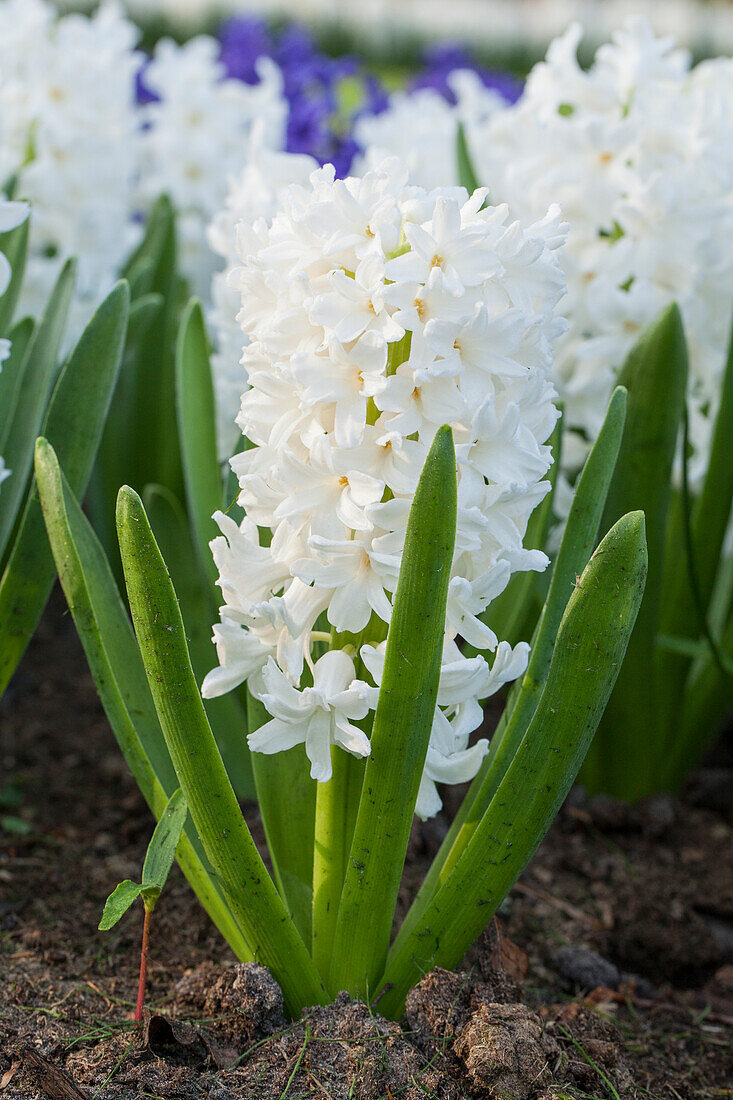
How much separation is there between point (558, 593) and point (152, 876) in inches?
25.8

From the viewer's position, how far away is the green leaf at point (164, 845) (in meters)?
1.28

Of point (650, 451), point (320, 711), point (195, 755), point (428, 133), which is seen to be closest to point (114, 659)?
point (195, 755)

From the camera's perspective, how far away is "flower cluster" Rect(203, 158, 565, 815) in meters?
1.20

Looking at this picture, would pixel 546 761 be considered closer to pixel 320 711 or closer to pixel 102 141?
pixel 320 711

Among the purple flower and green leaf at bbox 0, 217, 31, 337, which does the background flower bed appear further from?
the purple flower

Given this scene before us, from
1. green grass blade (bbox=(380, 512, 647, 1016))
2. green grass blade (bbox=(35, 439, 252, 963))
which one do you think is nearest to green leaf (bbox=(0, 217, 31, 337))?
green grass blade (bbox=(35, 439, 252, 963))

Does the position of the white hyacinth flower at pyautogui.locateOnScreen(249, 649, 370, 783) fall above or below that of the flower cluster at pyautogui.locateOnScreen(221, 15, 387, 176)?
below

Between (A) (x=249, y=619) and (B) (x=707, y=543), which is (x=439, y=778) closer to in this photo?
(A) (x=249, y=619)

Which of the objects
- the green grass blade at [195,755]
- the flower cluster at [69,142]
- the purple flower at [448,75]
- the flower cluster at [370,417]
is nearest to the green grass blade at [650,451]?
the flower cluster at [370,417]

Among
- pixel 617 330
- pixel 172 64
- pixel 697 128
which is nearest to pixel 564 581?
pixel 617 330

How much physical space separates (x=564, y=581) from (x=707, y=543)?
0.76 m

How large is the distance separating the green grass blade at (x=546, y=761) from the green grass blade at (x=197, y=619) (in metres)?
0.53

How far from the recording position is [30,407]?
74.5 inches

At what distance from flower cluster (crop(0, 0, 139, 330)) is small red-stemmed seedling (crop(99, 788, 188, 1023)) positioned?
1.58 m
